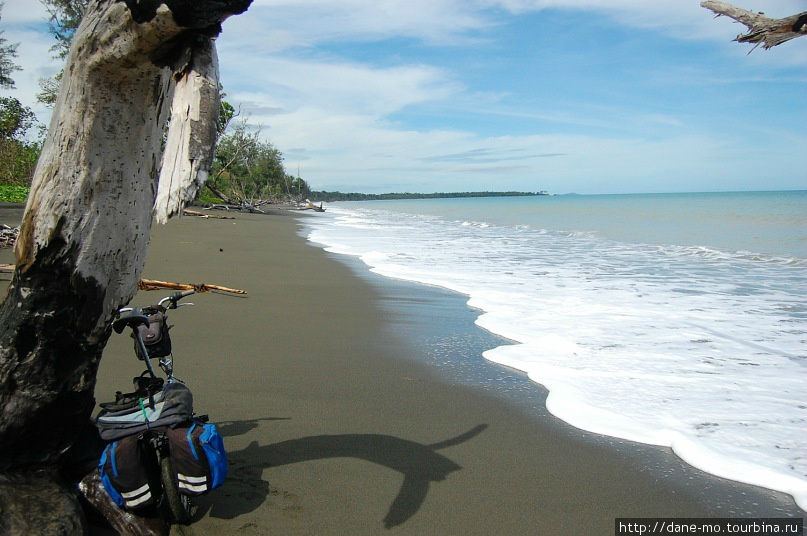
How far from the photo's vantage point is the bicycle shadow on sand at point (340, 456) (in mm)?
3188

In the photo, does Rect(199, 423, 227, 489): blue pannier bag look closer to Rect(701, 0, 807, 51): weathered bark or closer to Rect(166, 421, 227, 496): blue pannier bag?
Rect(166, 421, 227, 496): blue pannier bag

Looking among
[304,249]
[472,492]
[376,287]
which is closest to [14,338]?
[472,492]

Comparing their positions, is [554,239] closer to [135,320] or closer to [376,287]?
[376,287]

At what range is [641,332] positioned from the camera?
7.08 meters

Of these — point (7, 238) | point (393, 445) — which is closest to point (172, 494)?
point (393, 445)

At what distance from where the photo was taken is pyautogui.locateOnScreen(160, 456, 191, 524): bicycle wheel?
111 inches

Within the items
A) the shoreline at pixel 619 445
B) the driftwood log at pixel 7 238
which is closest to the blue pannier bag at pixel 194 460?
the shoreline at pixel 619 445

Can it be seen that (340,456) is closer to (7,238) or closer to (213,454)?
(213,454)

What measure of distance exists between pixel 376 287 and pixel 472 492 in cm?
714

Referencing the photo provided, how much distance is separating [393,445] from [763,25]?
302 centimetres

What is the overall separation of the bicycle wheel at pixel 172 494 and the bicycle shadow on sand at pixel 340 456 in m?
0.21

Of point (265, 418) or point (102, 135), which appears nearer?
point (102, 135)

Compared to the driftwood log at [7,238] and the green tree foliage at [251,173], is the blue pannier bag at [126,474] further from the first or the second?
the green tree foliage at [251,173]

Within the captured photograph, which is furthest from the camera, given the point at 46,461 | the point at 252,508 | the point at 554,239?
the point at 554,239
